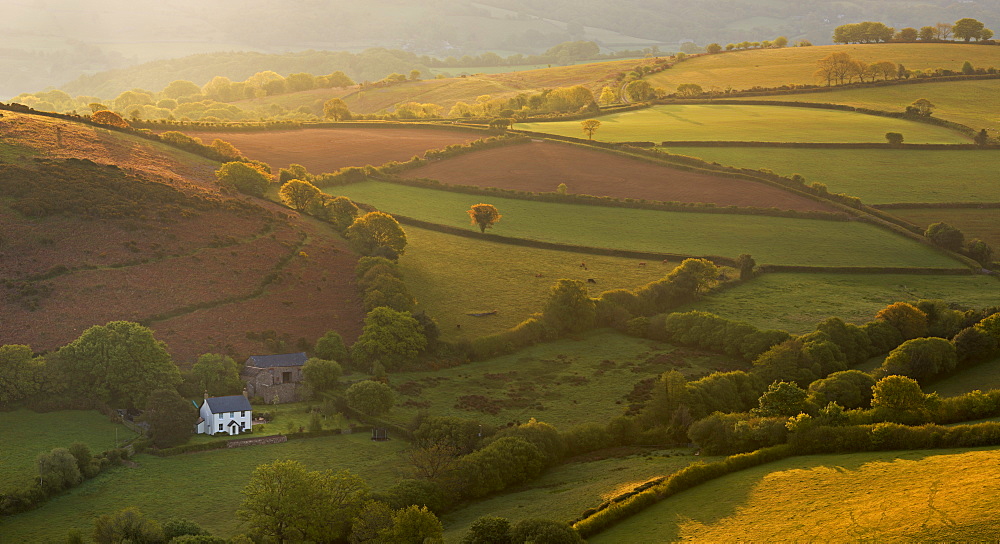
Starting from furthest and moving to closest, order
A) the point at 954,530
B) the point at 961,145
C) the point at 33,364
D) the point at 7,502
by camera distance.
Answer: the point at 961,145
the point at 33,364
the point at 7,502
the point at 954,530

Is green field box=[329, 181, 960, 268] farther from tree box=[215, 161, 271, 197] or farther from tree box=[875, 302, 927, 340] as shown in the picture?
tree box=[875, 302, 927, 340]

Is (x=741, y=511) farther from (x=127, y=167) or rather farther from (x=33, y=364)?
(x=127, y=167)

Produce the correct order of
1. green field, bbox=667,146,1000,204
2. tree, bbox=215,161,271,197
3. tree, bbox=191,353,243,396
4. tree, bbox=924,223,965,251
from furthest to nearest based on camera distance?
green field, bbox=667,146,1000,204
tree, bbox=215,161,271,197
tree, bbox=924,223,965,251
tree, bbox=191,353,243,396

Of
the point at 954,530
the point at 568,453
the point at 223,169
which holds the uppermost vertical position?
the point at 223,169

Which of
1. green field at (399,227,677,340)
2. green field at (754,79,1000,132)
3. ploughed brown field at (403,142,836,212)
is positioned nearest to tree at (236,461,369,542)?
green field at (399,227,677,340)

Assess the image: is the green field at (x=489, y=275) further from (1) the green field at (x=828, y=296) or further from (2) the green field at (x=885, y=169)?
(2) the green field at (x=885, y=169)

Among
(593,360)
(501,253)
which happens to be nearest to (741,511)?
(593,360)

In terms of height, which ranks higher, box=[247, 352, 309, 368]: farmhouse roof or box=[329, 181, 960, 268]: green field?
box=[329, 181, 960, 268]: green field
